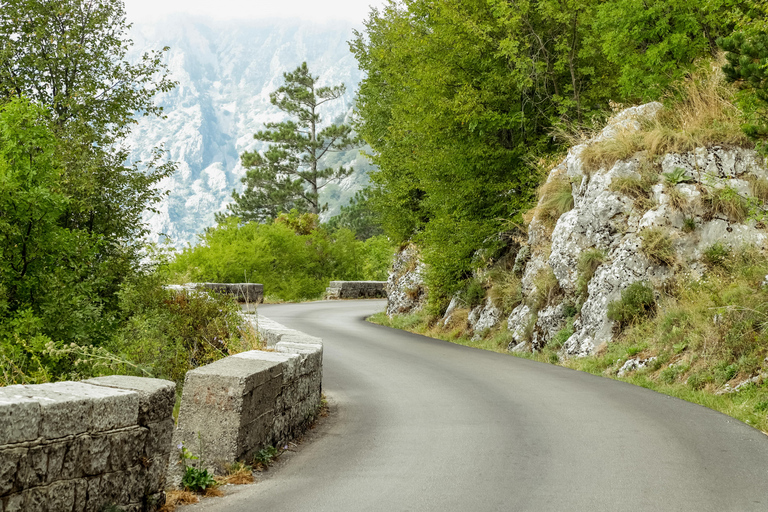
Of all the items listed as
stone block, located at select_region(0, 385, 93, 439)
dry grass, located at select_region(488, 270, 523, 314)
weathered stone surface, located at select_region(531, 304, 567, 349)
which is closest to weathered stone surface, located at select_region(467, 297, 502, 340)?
dry grass, located at select_region(488, 270, 523, 314)

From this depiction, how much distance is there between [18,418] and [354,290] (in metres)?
33.2

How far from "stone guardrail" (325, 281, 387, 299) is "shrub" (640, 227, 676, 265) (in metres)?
23.4

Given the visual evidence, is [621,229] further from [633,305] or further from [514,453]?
[514,453]

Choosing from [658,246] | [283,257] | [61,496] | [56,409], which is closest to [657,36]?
[658,246]

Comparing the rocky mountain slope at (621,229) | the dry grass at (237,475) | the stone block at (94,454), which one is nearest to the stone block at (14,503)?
the stone block at (94,454)

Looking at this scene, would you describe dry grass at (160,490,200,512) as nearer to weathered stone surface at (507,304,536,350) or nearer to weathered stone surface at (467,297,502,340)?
weathered stone surface at (507,304,536,350)

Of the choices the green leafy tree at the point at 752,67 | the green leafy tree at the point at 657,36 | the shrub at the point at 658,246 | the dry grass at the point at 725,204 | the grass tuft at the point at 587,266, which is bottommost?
the grass tuft at the point at 587,266

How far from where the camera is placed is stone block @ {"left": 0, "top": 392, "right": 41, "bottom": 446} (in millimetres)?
3738

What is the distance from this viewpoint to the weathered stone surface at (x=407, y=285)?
982 inches

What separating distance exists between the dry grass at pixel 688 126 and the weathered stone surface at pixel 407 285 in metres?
9.40

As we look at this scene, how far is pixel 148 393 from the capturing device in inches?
190

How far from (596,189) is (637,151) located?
1.18 m

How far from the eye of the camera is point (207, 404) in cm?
608

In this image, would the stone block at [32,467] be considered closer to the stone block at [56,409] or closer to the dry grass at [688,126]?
the stone block at [56,409]
